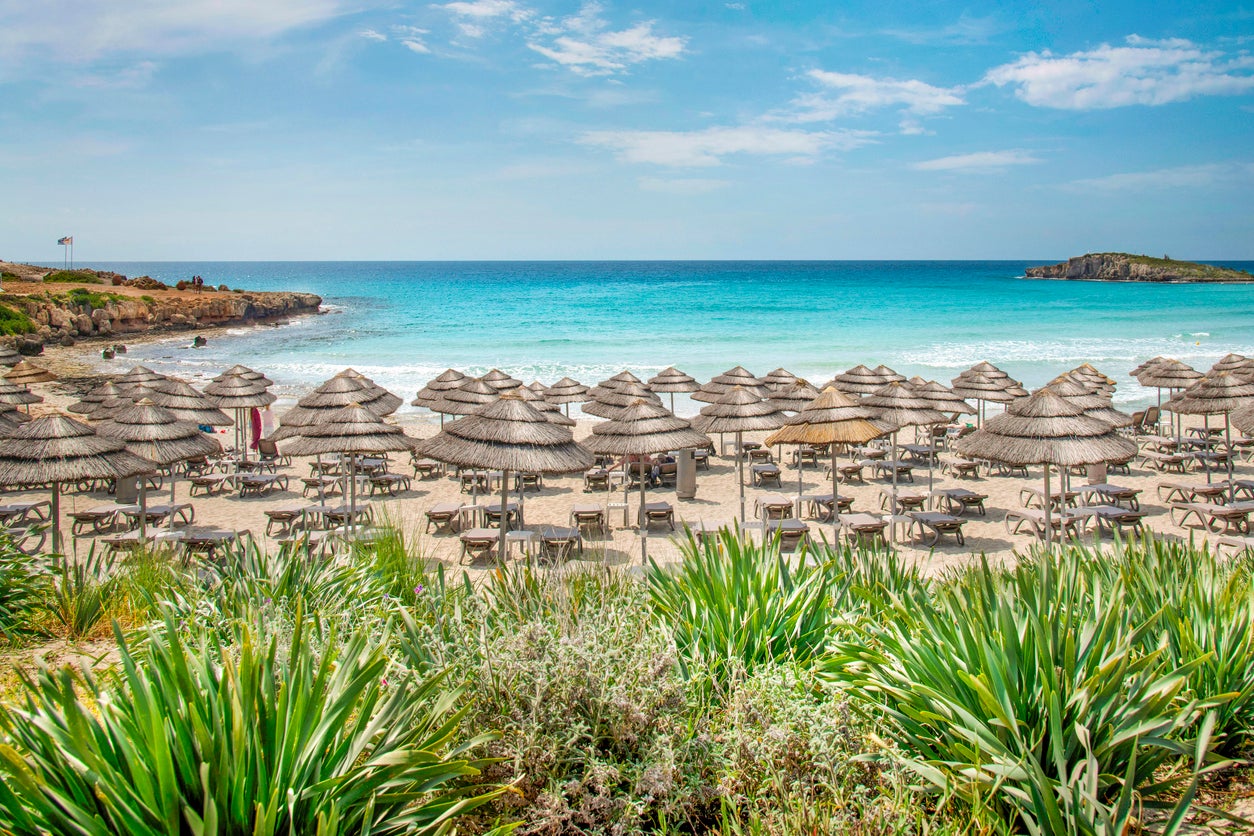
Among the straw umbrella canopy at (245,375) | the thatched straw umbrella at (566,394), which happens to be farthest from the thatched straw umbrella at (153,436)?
the thatched straw umbrella at (566,394)

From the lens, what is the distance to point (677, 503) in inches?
599

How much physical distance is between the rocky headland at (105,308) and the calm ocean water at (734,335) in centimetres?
356

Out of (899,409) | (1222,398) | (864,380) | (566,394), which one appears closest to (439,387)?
(566,394)

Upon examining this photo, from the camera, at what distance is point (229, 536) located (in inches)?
446

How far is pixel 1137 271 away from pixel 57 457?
5012 inches

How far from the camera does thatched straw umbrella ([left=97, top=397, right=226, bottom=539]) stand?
11.8m

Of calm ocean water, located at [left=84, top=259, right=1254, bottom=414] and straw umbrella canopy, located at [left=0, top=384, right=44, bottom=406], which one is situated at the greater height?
calm ocean water, located at [left=84, top=259, right=1254, bottom=414]

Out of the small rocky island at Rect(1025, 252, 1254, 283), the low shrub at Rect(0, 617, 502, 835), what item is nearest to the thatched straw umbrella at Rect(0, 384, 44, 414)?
the low shrub at Rect(0, 617, 502, 835)

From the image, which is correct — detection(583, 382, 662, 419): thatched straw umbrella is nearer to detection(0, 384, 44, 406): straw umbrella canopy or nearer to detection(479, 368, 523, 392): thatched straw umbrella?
detection(479, 368, 523, 392): thatched straw umbrella

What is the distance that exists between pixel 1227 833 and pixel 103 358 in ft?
143

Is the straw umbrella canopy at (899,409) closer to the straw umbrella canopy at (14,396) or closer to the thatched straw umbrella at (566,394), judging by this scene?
the thatched straw umbrella at (566,394)

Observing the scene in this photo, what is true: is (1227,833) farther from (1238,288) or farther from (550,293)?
(1238,288)

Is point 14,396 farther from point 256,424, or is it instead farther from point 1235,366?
point 1235,366

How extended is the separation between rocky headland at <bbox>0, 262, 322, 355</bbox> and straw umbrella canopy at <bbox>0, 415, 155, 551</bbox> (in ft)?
102
